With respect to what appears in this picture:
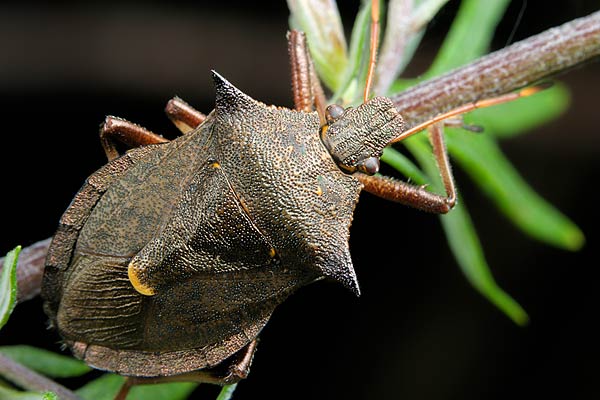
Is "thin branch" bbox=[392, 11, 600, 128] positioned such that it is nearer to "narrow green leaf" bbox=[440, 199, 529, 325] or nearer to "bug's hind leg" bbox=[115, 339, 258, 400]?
"narrow green leaf" bbox=[440, 199, 529, 325]

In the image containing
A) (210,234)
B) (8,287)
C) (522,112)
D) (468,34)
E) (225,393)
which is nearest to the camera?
(8,287)

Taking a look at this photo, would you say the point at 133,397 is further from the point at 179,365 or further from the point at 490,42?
the point at 490,42

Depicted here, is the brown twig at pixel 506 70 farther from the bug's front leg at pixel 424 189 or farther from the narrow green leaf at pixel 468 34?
the narrow green leaf at pixel 468 34

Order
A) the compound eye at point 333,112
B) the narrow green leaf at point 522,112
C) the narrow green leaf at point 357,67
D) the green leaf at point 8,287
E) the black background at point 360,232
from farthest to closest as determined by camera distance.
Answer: the black background at point 360,232 → the narrow green leaf at point 522,112 → the narrow green leaf at point 357,67 → the compound eye at point 333,112 → the green leaf at point 8,287

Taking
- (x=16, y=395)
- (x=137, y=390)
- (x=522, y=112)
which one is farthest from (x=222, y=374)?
(x=522, y=112)

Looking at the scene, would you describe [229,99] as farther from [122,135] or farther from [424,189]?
[424,189]

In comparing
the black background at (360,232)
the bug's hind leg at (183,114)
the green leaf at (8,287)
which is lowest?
the black background at (360,232)

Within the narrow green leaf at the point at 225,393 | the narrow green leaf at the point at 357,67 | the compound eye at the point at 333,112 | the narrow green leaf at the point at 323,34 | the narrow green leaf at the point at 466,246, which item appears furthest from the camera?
the narrow green leaf at the point at 466,246

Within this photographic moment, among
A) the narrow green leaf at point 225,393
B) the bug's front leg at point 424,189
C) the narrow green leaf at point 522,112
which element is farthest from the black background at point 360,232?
the narrow green leaf at point 225,393
